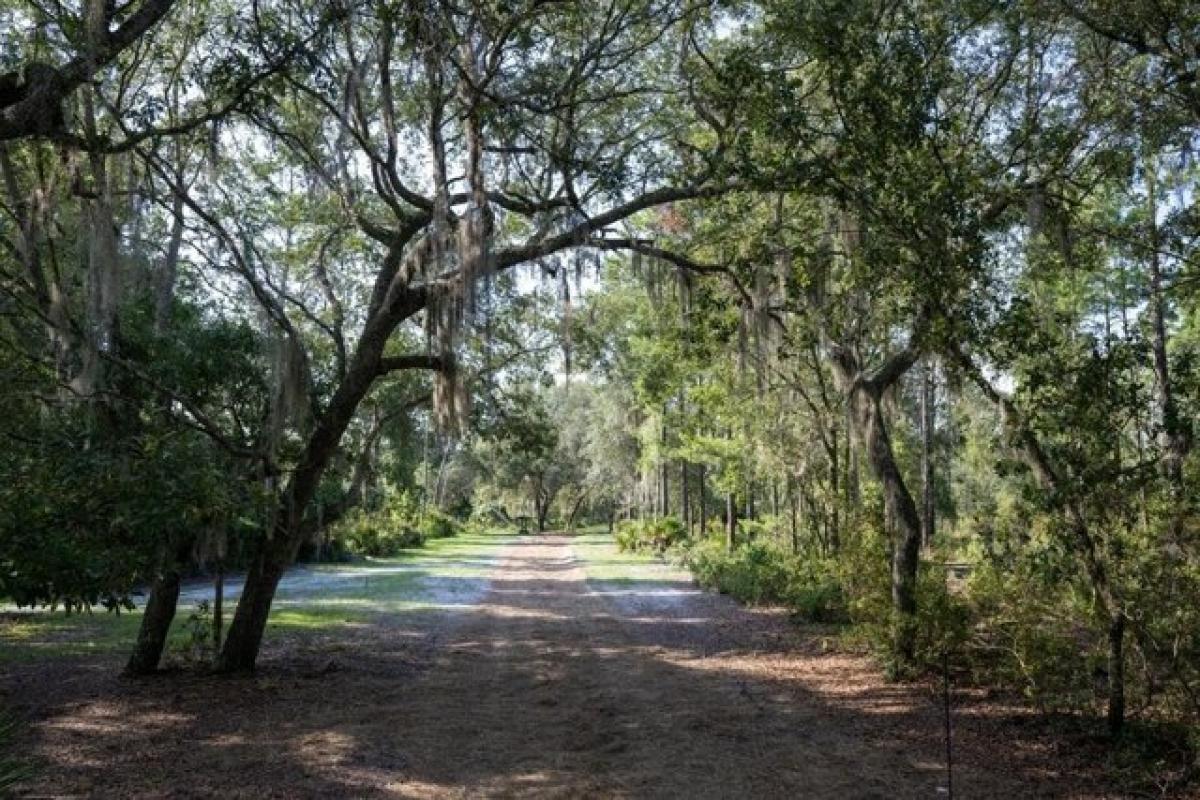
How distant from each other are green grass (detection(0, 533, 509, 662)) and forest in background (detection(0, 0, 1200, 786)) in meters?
2.88

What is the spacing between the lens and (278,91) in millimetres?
8305

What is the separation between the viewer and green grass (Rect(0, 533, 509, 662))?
39.8 ft

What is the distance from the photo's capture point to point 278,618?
51.7 ft

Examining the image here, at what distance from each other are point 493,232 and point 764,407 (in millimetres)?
10528

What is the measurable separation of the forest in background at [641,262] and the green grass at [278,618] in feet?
9.45

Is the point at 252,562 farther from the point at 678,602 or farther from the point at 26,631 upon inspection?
the point at 678,602

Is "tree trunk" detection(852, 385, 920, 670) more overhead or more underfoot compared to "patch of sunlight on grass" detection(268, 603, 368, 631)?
more overhead

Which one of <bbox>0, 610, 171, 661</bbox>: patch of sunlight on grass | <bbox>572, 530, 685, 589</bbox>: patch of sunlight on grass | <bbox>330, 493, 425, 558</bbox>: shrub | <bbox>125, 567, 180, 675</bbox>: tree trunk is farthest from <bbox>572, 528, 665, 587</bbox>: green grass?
<bbox>125, 567, 180, 675</bbox>: tree trunk

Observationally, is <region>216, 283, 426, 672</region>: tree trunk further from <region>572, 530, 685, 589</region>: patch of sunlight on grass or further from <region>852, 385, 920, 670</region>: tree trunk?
<region>572, 530, 685, 589</region>: patch of sunlight on grass

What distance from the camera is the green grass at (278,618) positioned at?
1213cm

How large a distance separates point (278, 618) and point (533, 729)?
9268 mm

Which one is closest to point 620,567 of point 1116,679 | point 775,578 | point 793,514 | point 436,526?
point 793,514

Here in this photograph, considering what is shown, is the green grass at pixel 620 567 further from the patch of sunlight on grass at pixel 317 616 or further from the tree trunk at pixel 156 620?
the tree trunk at pixel 156 620

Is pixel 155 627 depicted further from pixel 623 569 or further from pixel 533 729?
pixel 623 569
